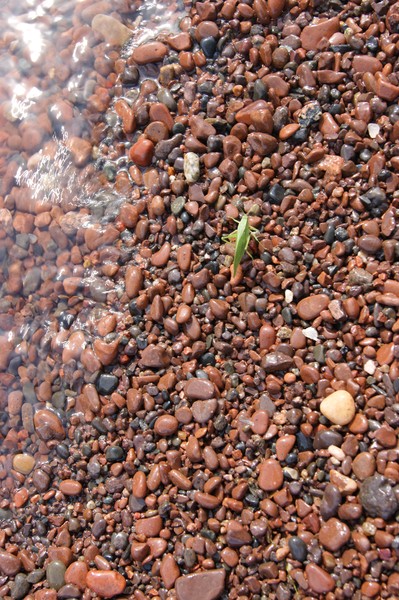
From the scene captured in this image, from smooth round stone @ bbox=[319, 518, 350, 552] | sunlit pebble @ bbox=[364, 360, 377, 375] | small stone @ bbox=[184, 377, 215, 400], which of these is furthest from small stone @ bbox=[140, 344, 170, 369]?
smooth round stone @ bbox=[319, 518, 350, 552]

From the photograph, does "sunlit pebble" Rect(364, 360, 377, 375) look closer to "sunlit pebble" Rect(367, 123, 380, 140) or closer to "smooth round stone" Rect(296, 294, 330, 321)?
"smooth round stone" Rect(296, 294, 330, 321)

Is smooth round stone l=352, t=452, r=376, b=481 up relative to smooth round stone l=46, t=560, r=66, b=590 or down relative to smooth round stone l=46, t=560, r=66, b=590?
up

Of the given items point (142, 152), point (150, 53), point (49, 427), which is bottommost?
point (49, 427)

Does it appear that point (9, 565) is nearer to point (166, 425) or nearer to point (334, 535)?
point (166, 425)

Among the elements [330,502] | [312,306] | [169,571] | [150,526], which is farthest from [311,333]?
[169,571]

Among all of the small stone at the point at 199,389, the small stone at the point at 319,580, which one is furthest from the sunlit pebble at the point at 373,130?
the small stone at the point at 319,580

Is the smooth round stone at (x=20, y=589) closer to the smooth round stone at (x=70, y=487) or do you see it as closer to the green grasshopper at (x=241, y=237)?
the smooth round stone at (x=70, y=487)
